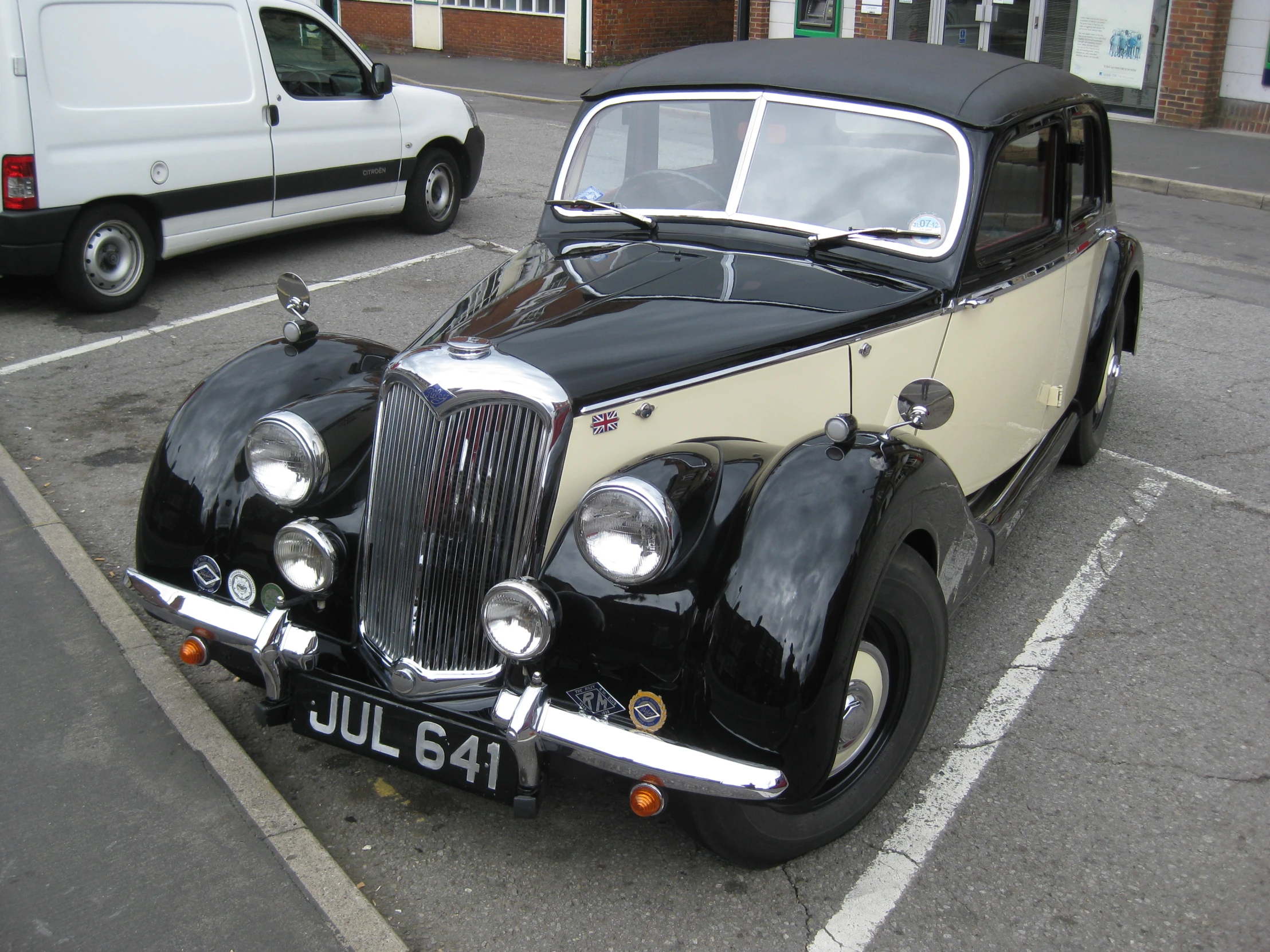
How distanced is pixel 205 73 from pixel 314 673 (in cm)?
592

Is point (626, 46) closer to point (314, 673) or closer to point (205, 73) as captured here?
point (205, 73)

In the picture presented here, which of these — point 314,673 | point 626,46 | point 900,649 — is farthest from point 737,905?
point 626,46

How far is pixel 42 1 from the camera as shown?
6.60 m

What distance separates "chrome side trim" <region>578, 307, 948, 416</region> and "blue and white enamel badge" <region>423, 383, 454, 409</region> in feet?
1.07

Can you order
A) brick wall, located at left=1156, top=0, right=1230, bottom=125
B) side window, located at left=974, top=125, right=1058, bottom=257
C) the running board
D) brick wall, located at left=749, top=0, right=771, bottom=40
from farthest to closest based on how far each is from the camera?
brick wall, located at left=749, top=0, right=771, bottom=40, brick wall, located at left=1156, top=0, right=1230, bottom=125, the running board, side window, located at left=974, top=125, right=1058, bottom=257

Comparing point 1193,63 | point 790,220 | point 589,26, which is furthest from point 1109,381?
point 589,26

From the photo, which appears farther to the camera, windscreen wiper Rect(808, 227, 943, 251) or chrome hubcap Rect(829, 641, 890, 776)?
windscreen wiper Rect(808, 227, 943, 251)

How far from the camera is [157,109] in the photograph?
724 centimetres

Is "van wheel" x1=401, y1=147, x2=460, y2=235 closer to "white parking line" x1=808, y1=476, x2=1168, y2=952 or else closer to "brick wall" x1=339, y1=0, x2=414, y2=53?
"white parking line" x1=808, y1=476, x2=1168, y2=952

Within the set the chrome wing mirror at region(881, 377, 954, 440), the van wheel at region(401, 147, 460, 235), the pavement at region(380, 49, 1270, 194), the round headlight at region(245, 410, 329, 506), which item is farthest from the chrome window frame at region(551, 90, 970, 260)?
the pavement at region(380, 49, 1270, 194)

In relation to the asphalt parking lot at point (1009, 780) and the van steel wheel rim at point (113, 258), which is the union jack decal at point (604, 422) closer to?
the asphalt parking lot at point (1009, 780)

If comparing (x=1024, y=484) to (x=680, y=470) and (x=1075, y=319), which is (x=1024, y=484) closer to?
(x=1075, y=319)

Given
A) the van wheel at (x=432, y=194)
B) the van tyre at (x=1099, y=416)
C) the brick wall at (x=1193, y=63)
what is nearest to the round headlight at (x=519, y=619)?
the van tyre at (x=1099, y=416)

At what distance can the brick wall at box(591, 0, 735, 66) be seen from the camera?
20719 mm
